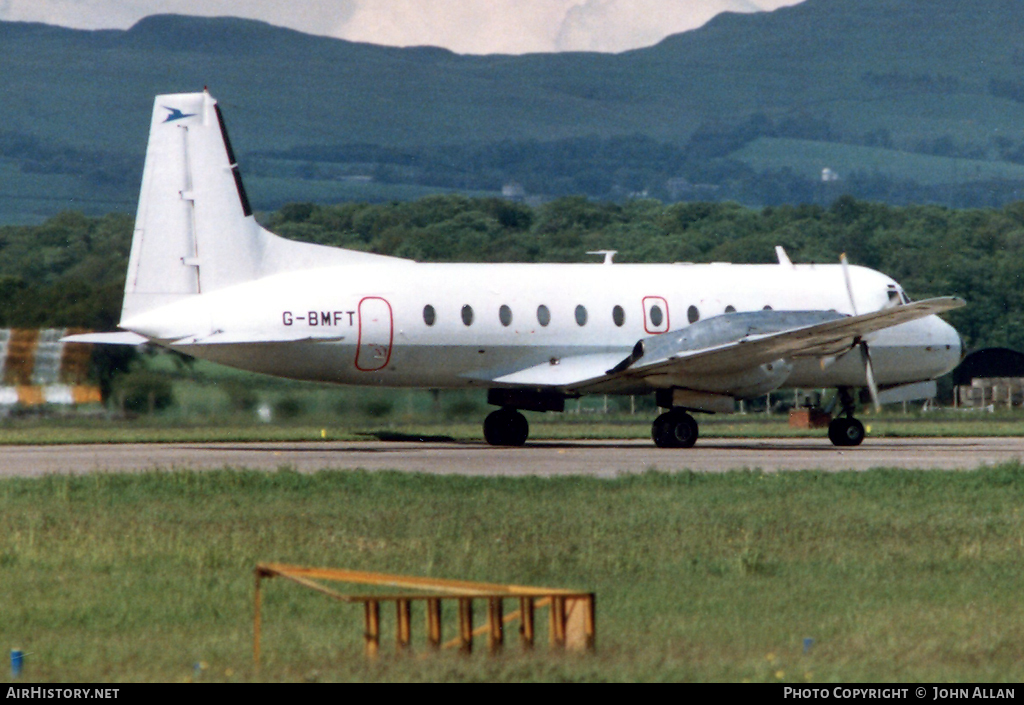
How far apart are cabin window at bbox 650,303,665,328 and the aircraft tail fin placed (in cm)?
890

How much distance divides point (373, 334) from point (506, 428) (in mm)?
4700

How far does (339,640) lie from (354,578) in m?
1.32

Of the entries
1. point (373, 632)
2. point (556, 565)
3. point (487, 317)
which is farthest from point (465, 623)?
point (487, 317)

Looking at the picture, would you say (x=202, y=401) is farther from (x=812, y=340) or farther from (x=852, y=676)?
(x=852, y=676)

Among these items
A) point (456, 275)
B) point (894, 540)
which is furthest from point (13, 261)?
point (894, 540)

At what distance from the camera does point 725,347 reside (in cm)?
A: 3109

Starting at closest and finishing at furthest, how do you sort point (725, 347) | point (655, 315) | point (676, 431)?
point (725, 347)
point (676, 431)
point (655, 315)

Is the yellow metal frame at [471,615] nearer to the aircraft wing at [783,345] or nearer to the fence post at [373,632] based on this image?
the fence post at [373,632]

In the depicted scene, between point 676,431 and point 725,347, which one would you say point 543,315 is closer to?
point 676,431

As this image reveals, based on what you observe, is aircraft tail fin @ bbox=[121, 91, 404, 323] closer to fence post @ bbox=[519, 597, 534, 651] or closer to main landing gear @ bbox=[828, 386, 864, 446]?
main landing gear @ bbox=[828, 386, 864, 446]

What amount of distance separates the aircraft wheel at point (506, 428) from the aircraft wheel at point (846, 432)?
284 inches

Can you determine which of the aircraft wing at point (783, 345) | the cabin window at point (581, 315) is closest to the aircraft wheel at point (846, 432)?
the aircraft wing at point (783, 345)

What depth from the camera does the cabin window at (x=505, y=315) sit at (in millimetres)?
32562

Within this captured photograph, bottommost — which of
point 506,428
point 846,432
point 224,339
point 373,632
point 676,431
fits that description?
point 373,632
